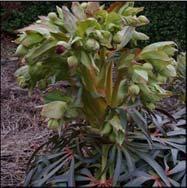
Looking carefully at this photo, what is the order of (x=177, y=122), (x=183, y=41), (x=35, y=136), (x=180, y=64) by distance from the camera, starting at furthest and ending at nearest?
1. (x=183, y=41)
2. (x=35, y=136)
3. (x=177, y=122)
4. (x=180, y=64)

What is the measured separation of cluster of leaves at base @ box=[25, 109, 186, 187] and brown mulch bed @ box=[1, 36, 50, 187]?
35.2 inches

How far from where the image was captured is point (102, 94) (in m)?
1.38

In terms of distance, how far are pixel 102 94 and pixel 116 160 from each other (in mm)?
183

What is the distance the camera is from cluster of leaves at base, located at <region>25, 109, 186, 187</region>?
131 centimetres

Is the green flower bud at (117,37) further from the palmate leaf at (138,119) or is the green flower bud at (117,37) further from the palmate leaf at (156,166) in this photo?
the palmate leaf at (156,166)

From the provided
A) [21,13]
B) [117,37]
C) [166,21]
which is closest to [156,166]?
[117,37]

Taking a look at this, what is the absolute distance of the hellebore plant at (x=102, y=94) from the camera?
1246 millimetres

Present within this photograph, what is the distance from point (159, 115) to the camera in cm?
152

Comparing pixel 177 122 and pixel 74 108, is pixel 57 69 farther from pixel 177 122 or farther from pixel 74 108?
pixel 177 122

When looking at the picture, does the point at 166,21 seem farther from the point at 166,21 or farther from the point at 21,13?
the point at 21,13

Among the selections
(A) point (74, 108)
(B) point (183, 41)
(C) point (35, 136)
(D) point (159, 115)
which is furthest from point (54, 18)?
(B) point (183, 41)

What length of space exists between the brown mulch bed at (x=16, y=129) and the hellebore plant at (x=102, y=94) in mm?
954

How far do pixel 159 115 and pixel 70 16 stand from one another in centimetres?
46

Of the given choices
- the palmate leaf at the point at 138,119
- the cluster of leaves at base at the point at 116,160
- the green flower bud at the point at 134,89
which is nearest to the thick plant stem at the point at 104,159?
the cluster of leaves at base at the point at 116,160
